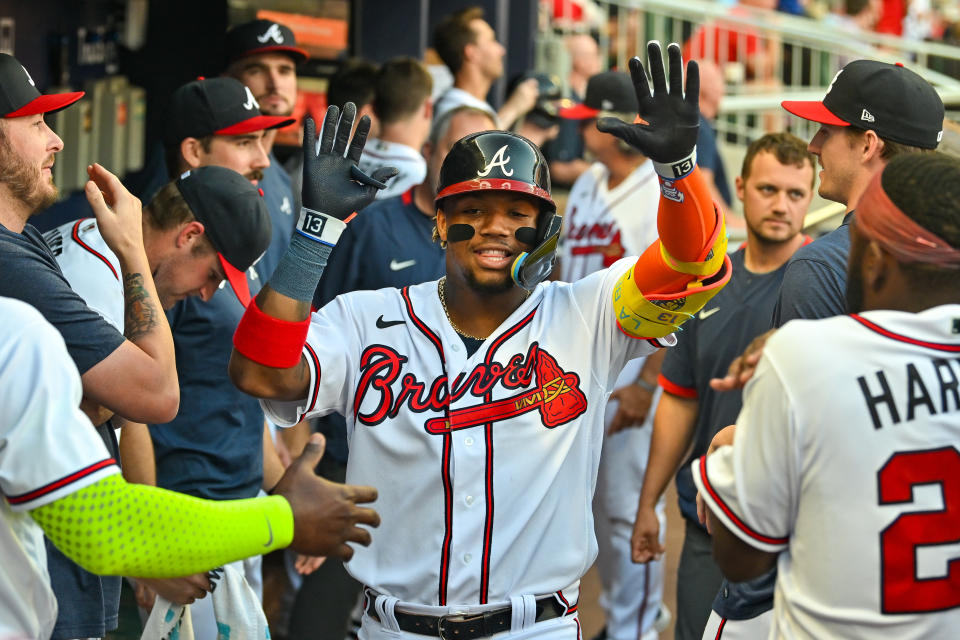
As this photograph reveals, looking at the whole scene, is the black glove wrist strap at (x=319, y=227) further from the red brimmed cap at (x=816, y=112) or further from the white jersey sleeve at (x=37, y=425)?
the red brimmed cap at (x=816, y=112)

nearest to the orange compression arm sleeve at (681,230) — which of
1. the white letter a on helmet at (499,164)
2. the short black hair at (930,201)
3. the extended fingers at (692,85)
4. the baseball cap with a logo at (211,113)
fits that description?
the extended fingers at (692,85)

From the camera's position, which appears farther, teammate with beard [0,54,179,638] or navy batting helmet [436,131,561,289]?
navy batting helmet [436,131,561,289]

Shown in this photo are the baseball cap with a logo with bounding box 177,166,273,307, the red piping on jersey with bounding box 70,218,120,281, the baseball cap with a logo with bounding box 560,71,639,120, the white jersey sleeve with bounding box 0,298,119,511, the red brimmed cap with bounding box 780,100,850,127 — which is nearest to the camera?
the white jersey sleeve with bounding box 0,298,119,511

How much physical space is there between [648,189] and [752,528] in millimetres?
3664

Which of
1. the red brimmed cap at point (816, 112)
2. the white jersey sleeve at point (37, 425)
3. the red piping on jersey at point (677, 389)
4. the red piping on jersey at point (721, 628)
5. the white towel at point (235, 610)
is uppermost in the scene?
the red brimmed cap at point (816, 112)

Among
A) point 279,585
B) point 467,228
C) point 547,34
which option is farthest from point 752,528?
point 547,34

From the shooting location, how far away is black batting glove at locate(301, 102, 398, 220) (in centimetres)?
293

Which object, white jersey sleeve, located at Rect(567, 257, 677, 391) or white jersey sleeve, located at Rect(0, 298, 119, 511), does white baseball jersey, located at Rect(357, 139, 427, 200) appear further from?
white jersey sleeve, located at Rect(0, 298, 119, 511)

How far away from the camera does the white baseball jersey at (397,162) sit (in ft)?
18.9

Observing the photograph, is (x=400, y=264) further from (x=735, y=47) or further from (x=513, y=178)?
(x=735, y=47)

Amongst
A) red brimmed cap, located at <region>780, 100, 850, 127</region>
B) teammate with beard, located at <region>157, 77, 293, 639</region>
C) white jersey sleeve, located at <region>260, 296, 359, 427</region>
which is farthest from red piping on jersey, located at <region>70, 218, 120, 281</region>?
red brimmed cap, located at <region>780, 100, 850, 127</region>

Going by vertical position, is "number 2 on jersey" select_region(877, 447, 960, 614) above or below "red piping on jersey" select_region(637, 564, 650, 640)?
above

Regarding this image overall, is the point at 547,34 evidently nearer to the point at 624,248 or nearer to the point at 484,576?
the point at 624,248

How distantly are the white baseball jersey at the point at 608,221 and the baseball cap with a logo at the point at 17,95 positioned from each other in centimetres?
316
